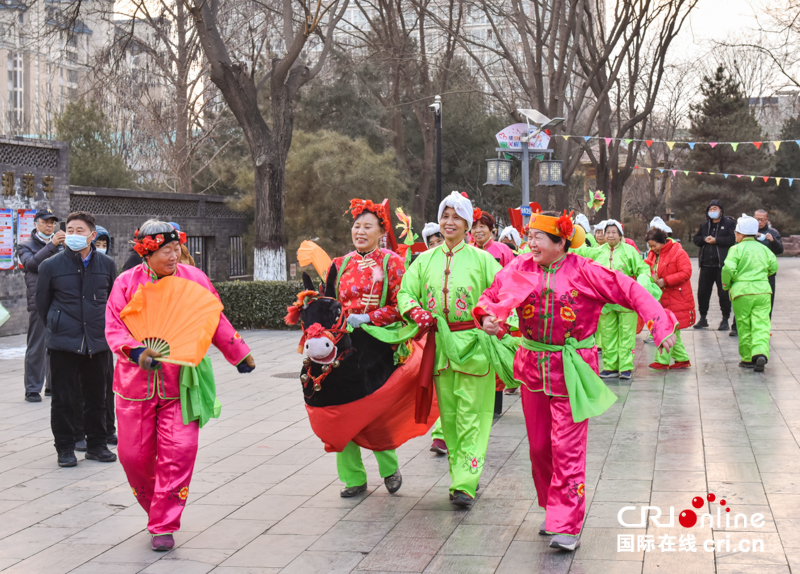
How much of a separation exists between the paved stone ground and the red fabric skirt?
1.23 feet

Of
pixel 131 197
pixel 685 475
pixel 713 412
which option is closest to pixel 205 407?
pixel 685 475

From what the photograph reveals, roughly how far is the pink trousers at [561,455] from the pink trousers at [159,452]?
71.0 inches

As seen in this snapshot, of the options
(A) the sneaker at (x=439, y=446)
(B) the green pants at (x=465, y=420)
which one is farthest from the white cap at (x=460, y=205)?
(A) the sneaker at (x=439, y=446)

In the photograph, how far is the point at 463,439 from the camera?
5.11 meters

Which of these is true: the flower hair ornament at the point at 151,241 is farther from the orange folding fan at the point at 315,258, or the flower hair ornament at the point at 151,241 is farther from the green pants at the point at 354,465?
the green pants at the point at 354,465

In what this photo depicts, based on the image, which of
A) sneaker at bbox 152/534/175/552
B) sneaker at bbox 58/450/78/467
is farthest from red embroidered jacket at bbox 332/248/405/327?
sneaker at bbox 58/450/78/467

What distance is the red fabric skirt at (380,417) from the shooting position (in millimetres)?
5055

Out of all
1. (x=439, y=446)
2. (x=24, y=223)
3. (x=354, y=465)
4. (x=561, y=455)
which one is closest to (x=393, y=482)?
(x=354, y=465)

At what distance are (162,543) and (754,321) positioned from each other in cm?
765

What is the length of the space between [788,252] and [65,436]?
42.0m

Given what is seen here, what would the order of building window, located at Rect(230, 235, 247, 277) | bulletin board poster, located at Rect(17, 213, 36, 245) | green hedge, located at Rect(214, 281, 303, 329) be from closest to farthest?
bulletin board poster, located at Rect(17, 213, 36, 245) < green hedge, located at Rect(214, 281, 303, 329) < building window, located at Rect(230, 235, 247, 277)

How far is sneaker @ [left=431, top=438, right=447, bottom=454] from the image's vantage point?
21.1ft

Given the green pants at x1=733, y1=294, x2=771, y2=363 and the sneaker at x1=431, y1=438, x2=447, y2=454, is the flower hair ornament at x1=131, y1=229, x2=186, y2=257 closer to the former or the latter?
the sneaker at x1=431, y1=438, x2=447, y2=454

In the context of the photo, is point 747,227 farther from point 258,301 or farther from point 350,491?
point 258,301
